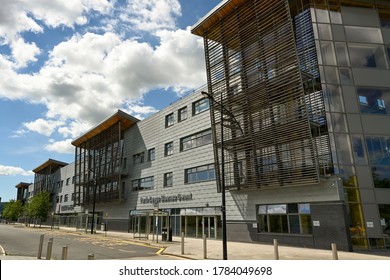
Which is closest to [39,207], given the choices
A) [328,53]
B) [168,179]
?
[168,179]

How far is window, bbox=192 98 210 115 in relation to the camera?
32.0 m

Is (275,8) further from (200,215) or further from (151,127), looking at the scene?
(151,127)

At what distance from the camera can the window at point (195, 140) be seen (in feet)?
103

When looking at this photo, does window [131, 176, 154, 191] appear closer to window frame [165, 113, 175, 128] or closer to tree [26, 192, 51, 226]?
window frame [165, 113, 175, 128]

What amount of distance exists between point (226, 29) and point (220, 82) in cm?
464

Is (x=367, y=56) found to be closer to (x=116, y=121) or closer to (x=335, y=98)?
(x=335, y=98)

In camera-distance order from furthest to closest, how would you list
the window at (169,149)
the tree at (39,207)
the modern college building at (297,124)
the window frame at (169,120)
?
the tree at (39,207) → the window frame at (169,120) → the window at (169,149) → the modern college building at (297,124)

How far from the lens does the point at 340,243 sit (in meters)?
19.7

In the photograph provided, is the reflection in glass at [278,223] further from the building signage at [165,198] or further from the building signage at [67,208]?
the building signage at [67,208]

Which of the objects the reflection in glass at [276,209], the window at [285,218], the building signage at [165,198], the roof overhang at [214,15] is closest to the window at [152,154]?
the building signage at [165,198]

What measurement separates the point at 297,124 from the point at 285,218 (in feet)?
23.0

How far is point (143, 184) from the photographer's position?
41.0m

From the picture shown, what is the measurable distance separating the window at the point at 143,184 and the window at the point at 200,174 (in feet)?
23.6

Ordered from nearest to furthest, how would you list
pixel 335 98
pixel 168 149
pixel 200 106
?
pixel 335 98 → pixel 200 106 → pixel 168 149
